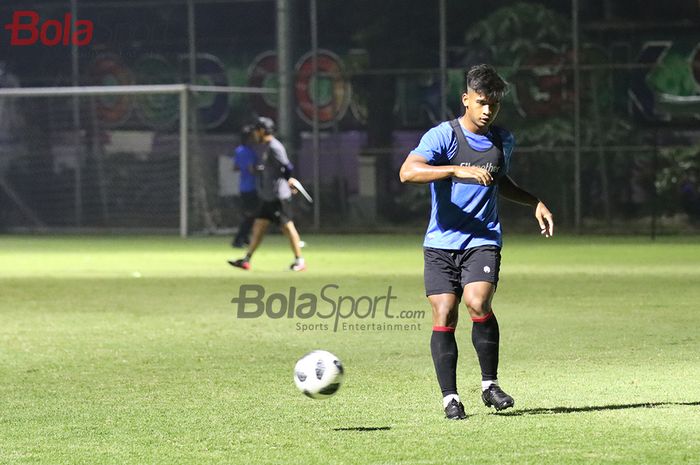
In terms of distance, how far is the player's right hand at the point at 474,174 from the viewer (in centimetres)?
851

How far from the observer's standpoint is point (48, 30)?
1359 inches

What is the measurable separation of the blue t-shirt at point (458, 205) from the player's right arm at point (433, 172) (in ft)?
0.71

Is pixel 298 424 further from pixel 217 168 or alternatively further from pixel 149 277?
pixel 217 168

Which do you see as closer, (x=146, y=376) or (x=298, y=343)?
(x=146, y=376)

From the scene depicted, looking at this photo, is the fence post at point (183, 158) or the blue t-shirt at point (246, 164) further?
the fence post at point (183, 158)

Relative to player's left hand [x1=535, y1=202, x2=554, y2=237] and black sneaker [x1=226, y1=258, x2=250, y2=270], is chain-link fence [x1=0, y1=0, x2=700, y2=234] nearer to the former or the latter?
black sneaker [x1=226, y1=258, x2=250, y2=270]

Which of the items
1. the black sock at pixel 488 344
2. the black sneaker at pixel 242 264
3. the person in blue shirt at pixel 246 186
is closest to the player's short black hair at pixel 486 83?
the black sock at pixel 488 344

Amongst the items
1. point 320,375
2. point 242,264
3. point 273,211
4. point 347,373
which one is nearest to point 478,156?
point 320,375

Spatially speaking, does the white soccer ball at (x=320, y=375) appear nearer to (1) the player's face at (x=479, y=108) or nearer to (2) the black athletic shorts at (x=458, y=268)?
(2) the black athletic shorts at (x=458, y=268)

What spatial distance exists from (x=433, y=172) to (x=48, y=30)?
89.1 feet

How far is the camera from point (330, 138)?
32656 mm

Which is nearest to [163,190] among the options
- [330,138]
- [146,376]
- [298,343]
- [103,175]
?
[103,175]

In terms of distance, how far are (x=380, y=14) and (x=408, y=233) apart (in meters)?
4.98

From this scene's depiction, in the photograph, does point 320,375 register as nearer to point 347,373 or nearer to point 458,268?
point 458,268
